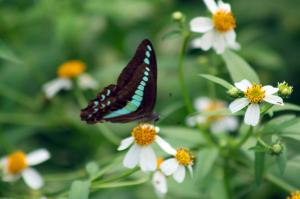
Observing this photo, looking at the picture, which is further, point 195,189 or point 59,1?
point 59,1

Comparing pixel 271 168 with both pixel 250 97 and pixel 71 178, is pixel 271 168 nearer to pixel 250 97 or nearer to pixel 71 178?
pixel 250 97

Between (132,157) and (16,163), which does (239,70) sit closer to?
(132,157)

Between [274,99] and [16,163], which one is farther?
[16,163]

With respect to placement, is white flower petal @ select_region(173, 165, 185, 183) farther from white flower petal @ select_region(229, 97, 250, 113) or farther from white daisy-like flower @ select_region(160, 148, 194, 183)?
white flower petal @ select_region(229, 97, 250, 113)

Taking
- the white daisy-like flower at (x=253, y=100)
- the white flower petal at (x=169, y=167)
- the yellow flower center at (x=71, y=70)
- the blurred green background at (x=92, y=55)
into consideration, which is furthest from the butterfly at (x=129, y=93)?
the yellow flower center at (x=71, y=70)

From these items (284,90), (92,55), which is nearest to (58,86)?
(92,55)

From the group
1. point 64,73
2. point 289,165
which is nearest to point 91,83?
point 64,73
